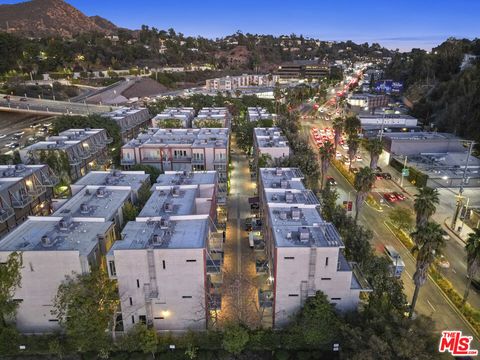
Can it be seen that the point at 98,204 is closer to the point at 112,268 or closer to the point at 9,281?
the point at 112,268

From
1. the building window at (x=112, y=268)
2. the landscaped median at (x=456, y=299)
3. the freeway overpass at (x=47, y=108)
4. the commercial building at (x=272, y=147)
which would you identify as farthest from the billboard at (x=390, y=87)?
the building window at (x=112, y=268)

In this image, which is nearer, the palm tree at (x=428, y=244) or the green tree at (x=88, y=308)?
→ the green tree at (x=88, y=308)

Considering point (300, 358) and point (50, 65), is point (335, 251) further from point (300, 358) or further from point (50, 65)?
point (50, 65)

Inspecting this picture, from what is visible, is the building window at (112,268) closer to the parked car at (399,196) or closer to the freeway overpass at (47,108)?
the parked car at (399,196)

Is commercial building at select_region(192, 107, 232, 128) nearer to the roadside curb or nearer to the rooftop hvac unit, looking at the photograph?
the rooftop hvac unit

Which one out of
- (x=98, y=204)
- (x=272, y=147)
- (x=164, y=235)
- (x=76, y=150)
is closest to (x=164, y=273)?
(x=164, y=235)

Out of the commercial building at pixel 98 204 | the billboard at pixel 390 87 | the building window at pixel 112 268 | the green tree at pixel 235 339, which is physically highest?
the billboard at pixel 390 87

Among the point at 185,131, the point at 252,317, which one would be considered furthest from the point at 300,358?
the point at 185,131

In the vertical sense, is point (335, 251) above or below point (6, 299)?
above
